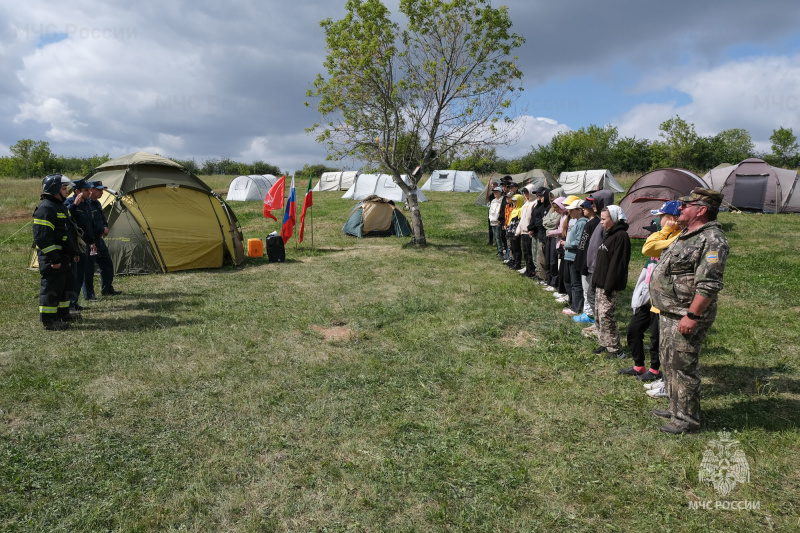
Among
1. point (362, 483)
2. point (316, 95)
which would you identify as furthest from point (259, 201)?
point (362, 483)

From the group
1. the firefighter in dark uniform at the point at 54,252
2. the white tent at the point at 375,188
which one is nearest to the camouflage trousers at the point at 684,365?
the firefighter in dark uniform at the point at 54,252

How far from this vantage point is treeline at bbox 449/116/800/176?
44594 millimetres

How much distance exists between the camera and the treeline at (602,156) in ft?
147

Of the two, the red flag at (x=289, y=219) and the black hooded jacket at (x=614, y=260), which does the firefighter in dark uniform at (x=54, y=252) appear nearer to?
the red flag at (x=289, y=219)

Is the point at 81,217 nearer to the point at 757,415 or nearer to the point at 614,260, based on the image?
the point at 614,260

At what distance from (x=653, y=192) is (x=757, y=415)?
12.0 m

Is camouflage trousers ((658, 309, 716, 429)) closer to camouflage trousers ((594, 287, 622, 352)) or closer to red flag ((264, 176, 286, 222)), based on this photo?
camouflage trousers ((594, 287, 622, 352))

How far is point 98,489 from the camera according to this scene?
3234mm

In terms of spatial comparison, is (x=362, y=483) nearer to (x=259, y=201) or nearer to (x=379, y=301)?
(x=379, y=301)

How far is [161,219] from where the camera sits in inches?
408

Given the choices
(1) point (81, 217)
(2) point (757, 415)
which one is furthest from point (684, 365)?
(1) point (81, 217)

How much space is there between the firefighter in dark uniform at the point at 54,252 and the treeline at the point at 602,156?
112 ft

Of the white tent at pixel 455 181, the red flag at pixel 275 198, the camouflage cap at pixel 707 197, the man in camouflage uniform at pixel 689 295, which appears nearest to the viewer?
the man in camouflage uniform at pixel 689 295

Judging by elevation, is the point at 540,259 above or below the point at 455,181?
below
